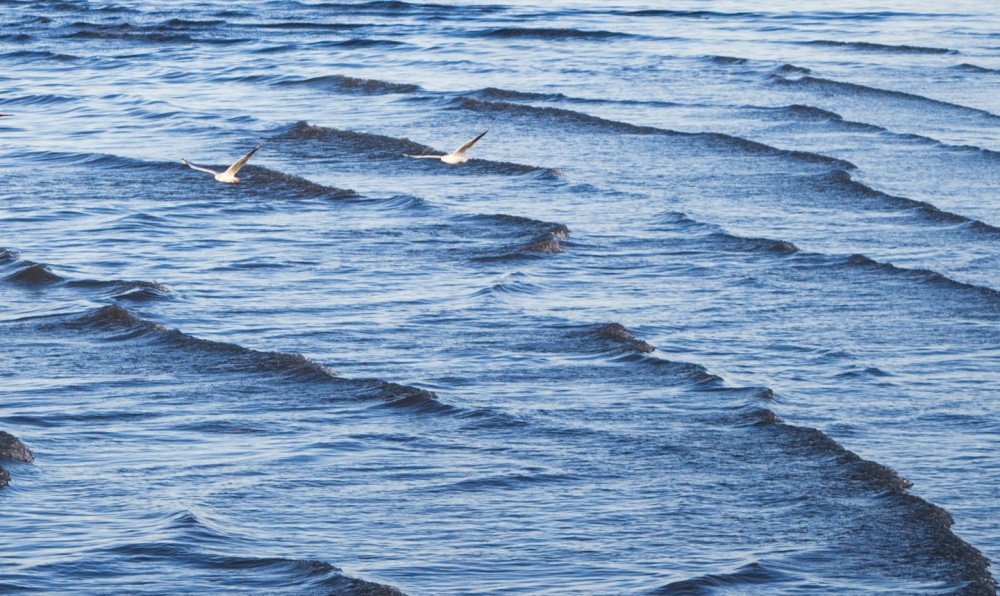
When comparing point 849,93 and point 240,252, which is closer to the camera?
point 240,252

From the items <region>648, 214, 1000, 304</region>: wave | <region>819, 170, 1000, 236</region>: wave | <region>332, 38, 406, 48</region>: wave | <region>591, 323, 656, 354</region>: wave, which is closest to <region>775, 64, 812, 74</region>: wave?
<region>332, 38, 406, 48</region>: wave

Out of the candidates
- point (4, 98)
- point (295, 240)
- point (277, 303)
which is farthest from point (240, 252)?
point (4, 98)

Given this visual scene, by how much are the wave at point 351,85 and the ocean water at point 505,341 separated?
343 millimetres

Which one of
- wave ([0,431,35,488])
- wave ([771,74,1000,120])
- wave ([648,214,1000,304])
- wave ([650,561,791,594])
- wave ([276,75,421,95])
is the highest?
wave ([0,431,35,488])

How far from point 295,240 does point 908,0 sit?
90.1 ft

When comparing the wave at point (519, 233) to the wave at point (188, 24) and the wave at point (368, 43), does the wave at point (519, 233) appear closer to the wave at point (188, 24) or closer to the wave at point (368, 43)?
the wave at point (368, 43)

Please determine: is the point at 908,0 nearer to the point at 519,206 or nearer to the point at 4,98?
the point at 4,98

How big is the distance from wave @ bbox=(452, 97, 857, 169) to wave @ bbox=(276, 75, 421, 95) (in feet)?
5.30

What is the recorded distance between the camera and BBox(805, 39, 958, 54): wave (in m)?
30.5

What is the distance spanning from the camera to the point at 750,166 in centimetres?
1953

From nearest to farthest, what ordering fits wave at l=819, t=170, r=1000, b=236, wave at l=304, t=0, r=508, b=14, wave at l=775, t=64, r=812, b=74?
wave at l=819, t=170, r=1000, b=236, wave at l=775, t=64, r=812, b=74, wave at l=304, t=0, r=508, b=14

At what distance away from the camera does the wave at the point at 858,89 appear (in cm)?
2370

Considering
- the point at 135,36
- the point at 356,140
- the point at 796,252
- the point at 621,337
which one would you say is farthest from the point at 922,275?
the point at 135,36

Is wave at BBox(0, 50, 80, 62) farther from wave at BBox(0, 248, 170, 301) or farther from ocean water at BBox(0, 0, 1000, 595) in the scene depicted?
wave at BBox(0, 248, 170, 301)
